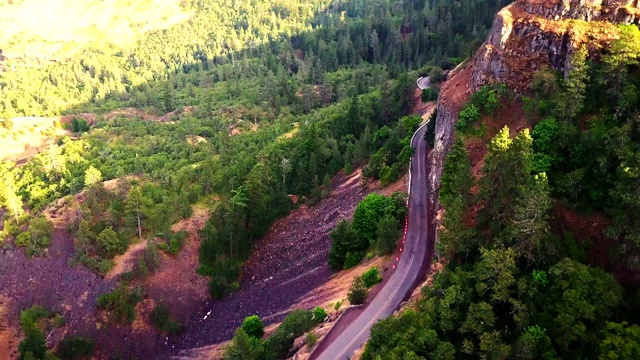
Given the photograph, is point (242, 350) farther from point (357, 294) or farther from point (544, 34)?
point (544, 34)

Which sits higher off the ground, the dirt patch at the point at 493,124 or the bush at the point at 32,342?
the dirt patch at the point at 493,124

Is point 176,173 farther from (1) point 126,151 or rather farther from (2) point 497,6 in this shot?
(2) point 497,6

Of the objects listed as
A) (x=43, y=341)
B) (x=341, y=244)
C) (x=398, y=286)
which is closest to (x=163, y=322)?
(x=43, y=341)

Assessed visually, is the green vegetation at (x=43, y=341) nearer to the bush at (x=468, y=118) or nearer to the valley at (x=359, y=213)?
the valley at (x=359, y=213)

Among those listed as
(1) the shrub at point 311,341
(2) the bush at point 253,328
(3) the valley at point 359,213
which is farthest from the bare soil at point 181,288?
(1) the shrub at point 311,341

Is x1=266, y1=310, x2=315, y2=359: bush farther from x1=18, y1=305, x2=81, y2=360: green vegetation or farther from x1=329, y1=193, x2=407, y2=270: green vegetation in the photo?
x1=18, y1=305, x2=81, y2=360: green vegetation

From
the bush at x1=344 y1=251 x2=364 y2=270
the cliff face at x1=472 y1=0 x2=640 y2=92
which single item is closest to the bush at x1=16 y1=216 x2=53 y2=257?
the bush at x1=344 y1=251 x2=364 y2=270
